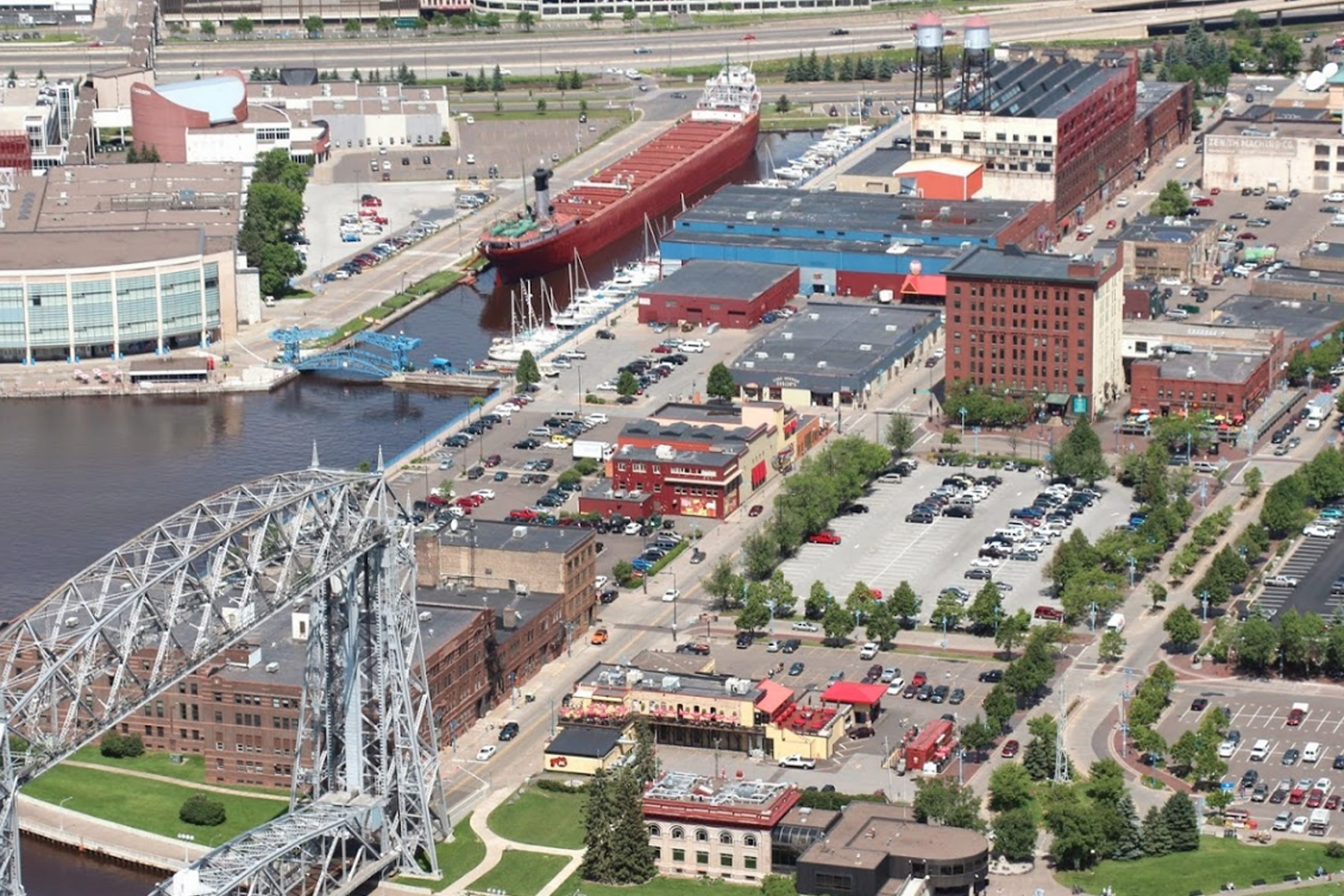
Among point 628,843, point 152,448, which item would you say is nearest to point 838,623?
point 628,843

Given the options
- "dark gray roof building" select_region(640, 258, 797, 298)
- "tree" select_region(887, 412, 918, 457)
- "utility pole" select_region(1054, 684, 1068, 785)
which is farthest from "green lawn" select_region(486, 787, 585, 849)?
"dark gray roof building" select_region(640, 258, 797, 298)

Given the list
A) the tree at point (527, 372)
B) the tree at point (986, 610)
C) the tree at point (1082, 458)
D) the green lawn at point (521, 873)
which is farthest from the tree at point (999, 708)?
the tree at point (527, 372)

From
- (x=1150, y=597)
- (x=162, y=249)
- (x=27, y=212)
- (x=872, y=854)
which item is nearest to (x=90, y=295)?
(x=162, y=249)

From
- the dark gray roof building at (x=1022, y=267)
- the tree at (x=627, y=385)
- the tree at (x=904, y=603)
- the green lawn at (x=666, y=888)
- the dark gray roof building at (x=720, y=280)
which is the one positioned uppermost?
the dark gray roof building at (x=1022, y=267)

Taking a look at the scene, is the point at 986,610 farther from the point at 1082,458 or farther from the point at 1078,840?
the point at 1078,840

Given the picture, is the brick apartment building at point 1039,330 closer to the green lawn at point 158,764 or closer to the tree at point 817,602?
the tree at point 817,602

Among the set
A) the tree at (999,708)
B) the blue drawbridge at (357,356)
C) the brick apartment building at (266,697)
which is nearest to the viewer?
the brick apartment building at (266,697)
